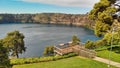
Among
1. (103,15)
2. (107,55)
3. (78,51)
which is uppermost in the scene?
(103,15)

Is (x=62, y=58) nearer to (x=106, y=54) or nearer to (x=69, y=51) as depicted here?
(x=69, y=51)

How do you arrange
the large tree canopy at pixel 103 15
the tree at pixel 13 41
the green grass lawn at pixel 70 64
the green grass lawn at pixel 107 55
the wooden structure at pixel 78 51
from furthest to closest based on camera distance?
the tree at pixel 13 41 < the large tree canopy at pixel 103 15 < the wooden structure at pixel 78 51 < the green grass lawn at pixel 107 55 < the green grass lawn at pixel 70 64

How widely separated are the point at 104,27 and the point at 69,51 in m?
6.80

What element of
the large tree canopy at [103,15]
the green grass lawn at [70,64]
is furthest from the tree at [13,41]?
the green grass lawn at [70,64]

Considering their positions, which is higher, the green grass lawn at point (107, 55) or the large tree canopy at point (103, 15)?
the large tree canopy at point (103, 15)

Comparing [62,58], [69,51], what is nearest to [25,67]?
[62,58]

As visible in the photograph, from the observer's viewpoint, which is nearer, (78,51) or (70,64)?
(70,64)

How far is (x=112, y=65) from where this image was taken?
3064 centimetres

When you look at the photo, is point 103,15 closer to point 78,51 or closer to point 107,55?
point 107,55

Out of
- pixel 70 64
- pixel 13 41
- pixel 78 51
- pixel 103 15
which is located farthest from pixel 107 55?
pixel 13 41

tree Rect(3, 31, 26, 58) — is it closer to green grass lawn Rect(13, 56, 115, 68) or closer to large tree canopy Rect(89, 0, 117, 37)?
large tree canopy Rect(89, 0, 117, 37)

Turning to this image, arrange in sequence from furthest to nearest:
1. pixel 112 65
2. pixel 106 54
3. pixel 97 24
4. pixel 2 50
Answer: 1. pixel 97 24
2. pixel 106 54
3. pixel 112 65
4. pixel 2 50

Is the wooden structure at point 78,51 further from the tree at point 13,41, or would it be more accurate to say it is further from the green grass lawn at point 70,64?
the tree at point 13,41

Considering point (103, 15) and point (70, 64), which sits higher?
point (103, 15)
